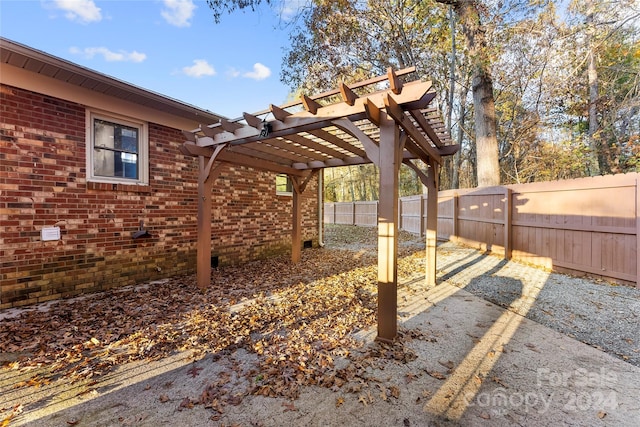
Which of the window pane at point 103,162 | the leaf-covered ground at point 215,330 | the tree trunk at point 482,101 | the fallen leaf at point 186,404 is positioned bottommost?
the fallen leaf at point 186,404

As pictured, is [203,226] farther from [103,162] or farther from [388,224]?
[388,224]

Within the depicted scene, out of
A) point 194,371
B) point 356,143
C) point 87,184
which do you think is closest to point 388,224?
point 194,371

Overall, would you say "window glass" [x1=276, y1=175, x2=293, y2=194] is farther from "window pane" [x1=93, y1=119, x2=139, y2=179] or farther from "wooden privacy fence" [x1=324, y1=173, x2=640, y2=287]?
"wooden privacy fence" [x1=324, y1=173, x2=640, y2=287]

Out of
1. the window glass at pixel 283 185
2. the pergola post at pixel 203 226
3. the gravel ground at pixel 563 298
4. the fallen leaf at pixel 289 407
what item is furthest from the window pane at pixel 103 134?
the gravel ground at pixel 563 298

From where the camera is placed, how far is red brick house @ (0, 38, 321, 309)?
3.79 meters

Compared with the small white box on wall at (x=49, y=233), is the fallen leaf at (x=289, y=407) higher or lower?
lower

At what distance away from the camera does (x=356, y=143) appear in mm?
5223

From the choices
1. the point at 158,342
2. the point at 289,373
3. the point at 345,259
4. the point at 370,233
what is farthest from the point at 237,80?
the point at 289,373

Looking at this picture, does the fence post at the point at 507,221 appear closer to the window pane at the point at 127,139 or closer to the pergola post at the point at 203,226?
the pergola post at the point at 203,226

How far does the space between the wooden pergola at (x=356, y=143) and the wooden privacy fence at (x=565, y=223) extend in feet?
8.84

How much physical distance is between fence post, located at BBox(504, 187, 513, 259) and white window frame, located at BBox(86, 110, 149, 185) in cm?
801

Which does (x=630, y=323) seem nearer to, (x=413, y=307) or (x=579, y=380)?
(x=579, y=380)

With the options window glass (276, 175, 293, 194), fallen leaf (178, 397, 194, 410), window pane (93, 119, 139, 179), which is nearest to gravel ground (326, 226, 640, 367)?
fallen leaf (178, 397, 194, 410)

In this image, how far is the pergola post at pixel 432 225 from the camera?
5246 millimetres
